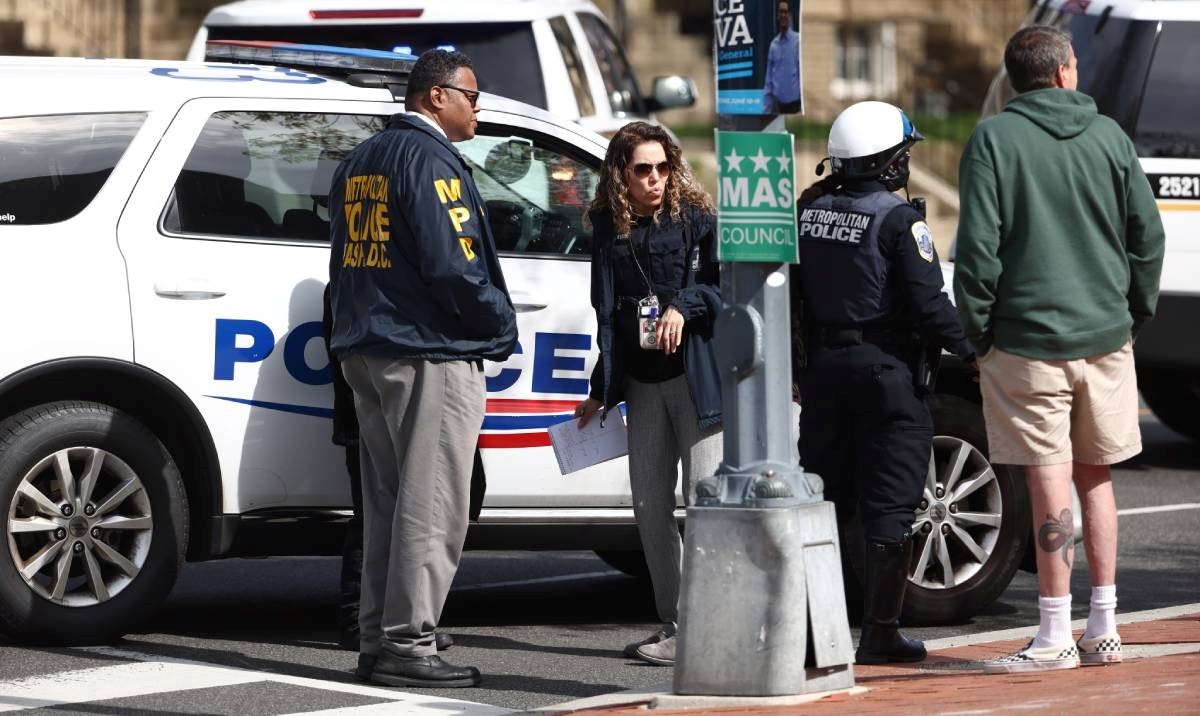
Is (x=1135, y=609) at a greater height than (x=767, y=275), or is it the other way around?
(x=767, y=275)

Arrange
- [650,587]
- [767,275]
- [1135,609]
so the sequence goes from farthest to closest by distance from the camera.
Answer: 1. [650,587]
2. [1135,609]
3. [767,275]

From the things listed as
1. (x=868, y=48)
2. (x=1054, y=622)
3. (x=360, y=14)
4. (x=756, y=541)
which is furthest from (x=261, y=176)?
(x=868, y=48)

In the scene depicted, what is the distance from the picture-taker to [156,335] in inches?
278

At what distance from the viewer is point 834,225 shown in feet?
21.8

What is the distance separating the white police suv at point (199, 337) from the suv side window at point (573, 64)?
4396 mm

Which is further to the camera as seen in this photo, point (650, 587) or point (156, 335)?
point (650, 587)

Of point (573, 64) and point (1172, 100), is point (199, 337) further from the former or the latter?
point (1172, 100)

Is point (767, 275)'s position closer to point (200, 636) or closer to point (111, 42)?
point (200, 636)

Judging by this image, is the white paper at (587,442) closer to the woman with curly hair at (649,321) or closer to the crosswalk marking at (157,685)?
the woman with curly hair at (649,321)

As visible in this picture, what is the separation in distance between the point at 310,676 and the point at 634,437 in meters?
1.30

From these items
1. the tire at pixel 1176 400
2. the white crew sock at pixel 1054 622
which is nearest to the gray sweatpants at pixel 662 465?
the white crew sock at pixel 1054 622

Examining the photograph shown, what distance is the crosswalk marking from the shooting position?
6215 millimetres

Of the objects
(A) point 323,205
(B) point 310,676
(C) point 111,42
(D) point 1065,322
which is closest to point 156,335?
(A) point 323,205

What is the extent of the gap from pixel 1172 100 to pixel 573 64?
10.9 ft
